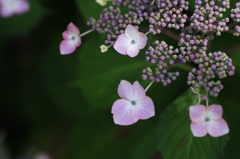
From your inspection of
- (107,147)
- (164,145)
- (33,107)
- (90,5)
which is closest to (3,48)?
(33,107)

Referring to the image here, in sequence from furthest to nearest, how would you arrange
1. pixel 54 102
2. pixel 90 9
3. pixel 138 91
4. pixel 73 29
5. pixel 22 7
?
pixel 54 102 < pixel 22 7 < pixel 90 9 < pixel 73 29 < pixel 138 91

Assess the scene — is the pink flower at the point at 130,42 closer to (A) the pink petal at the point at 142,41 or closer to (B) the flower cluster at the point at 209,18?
(A) the pink petal at the point at 142,41

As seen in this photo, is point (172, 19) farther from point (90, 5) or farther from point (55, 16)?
point (55, 16)

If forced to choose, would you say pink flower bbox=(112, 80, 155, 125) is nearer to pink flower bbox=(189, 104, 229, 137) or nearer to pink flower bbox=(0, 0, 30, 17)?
pink flower bbox=(189, 104, 229, 137)

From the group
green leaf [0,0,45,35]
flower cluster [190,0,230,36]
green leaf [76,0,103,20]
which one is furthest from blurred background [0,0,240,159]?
flower cluster [190,0,230,36]

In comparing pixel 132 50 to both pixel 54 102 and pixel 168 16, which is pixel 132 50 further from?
pixel 54 102

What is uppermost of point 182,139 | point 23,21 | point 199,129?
point 199,129

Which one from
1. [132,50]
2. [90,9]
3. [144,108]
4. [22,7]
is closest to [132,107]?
[144,108]
